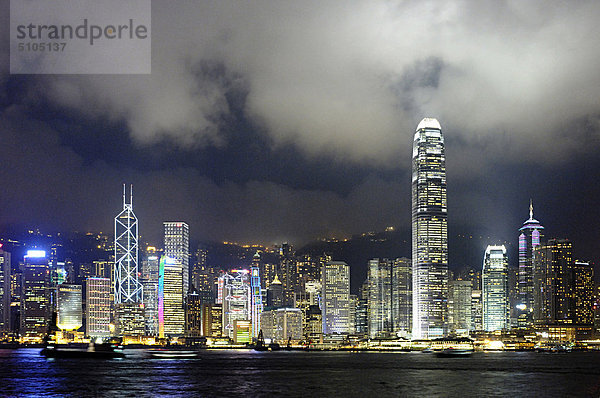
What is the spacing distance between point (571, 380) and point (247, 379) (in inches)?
1683

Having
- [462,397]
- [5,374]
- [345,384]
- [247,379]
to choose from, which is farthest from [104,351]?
[462,397]

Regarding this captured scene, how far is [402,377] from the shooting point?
115562mm

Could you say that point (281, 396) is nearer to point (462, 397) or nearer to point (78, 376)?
point (462, 397)

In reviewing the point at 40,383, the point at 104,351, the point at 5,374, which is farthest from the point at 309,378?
the point at 104,351

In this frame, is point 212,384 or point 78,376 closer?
point 212,384

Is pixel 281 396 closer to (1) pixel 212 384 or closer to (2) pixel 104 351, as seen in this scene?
(1) pixel 212 384

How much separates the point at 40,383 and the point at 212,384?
67.6ft

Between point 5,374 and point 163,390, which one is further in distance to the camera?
point 5,374

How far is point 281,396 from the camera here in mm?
83562

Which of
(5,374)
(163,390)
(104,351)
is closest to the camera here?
(163,390)

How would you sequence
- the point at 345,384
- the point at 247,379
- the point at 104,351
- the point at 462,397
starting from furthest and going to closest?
the point at 104,351 → the point at 247,379 → the point at 345,384 → the point at 462,397

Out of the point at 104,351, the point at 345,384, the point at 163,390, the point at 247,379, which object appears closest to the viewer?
the point at 163,390

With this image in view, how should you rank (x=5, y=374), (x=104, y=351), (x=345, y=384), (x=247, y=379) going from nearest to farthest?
(x=345, y=384) < (x=247, y=379) < (x=5, y=374) < (x=104, y=351)

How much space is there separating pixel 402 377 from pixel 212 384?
29145 millimetres
